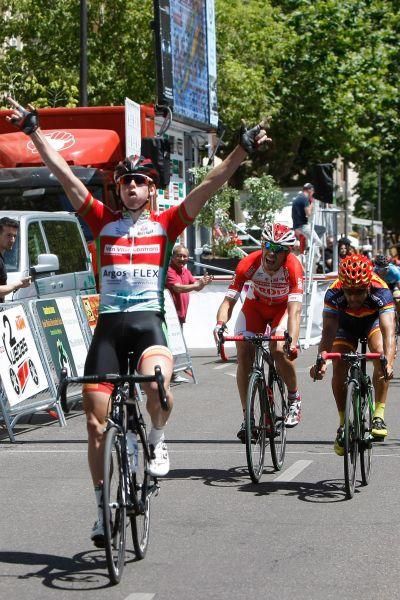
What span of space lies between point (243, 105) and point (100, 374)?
3796 cm

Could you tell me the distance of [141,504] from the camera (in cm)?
710

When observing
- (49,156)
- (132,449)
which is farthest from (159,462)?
(49,156)

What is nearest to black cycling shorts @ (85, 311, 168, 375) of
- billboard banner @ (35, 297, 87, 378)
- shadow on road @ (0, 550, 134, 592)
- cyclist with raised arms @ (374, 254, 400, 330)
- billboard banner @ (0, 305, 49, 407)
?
shadow on road @ (0, 550, 134, 592)

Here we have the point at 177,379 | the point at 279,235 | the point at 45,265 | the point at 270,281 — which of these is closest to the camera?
the point at 279,235

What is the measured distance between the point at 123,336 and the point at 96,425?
1.65ft

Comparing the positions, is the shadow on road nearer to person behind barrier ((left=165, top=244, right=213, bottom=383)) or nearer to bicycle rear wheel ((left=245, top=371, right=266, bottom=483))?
bicycle rear wheel ((left=245, top=371, right=266, bottom=483))

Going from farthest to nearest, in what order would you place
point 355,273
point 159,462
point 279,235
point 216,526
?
point 279,235 < point 355,273 < point 216,526 < point 159,462

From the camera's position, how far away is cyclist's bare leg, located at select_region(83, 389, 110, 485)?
23.4 feet

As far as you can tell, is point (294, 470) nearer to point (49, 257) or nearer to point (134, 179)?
point (134, 179)

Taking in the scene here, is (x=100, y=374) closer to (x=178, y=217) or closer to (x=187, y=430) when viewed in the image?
(x=178, y=217)

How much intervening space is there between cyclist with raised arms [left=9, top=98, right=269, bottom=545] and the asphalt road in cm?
59

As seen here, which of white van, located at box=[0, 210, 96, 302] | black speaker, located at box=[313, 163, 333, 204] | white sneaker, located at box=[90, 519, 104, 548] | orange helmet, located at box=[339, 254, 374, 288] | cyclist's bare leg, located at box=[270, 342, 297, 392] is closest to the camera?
white sneaker, located at box=[90, 519, 104, 548]

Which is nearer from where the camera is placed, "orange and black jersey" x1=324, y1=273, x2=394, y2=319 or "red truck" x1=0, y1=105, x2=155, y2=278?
"orange and black jersey" x1=324, y1=273, x2=394, y2=319

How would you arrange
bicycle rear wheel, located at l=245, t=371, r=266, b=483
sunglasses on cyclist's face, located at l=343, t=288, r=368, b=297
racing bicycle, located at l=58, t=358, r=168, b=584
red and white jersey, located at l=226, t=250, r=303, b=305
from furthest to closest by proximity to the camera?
red and white jersey, located at l=226, t=250, r=303, b=305, bicycle rear wheel, located at l=245, t=371, r=266, b=483, sunglasses on cyclist's face, located at l=343, t=288, r=368, b=297, racing bicycle, located at l=58, t=358, r=168, b=584
